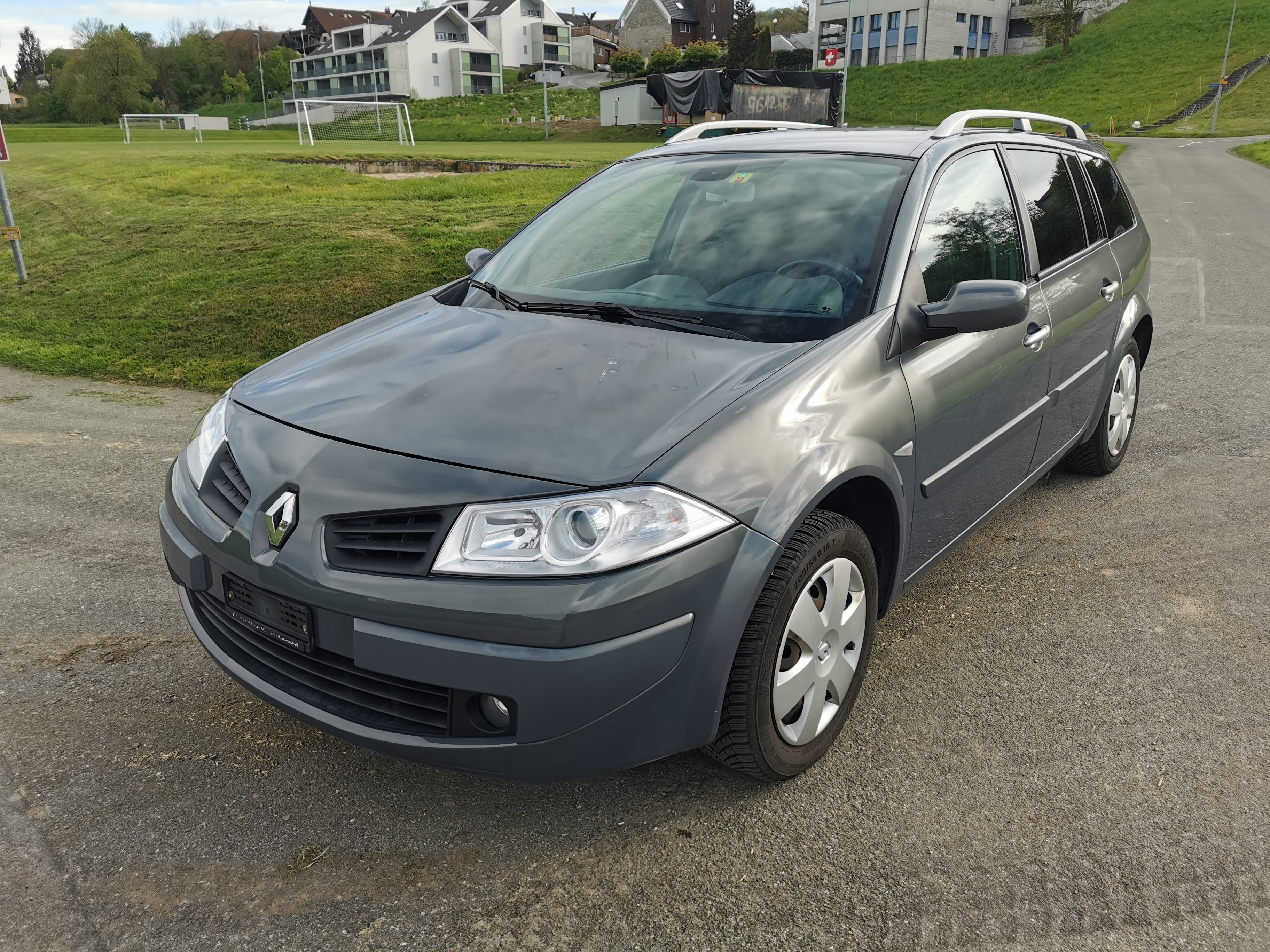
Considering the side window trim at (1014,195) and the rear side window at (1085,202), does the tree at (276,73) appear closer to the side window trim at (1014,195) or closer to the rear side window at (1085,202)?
the rear side window at (1085,202)

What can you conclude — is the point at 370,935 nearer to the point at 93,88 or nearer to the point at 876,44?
the point at 876,44

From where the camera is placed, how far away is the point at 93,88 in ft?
265

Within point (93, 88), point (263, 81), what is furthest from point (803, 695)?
point (263, 81)

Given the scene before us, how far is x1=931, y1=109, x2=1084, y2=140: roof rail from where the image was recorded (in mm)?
3729

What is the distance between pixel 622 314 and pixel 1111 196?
10.7ft

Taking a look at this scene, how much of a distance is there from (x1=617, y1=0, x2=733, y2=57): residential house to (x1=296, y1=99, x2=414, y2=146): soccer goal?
64.4 meters

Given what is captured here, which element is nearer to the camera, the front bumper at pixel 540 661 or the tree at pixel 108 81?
the front bumper at pixel 540 661

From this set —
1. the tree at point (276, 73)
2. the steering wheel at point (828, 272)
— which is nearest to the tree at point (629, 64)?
the tree at point (276, 73)

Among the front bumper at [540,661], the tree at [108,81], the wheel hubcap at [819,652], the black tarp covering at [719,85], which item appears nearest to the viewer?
the front bumper at [540,661]

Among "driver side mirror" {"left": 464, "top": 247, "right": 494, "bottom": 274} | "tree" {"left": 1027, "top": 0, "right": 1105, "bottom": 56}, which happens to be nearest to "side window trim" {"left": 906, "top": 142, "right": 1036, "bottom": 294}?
"driver side mirror" {"left": 464, "top": 247, "right": 494, "bottom": 274}

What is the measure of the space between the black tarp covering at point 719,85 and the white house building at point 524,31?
5636cm

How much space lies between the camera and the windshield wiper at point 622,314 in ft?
9.77

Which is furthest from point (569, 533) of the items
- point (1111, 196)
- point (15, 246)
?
point (15, 246)

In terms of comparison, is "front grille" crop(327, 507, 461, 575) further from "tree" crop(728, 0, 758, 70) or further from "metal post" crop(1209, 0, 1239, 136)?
"tree" crop(728, 0, 758, 70)
